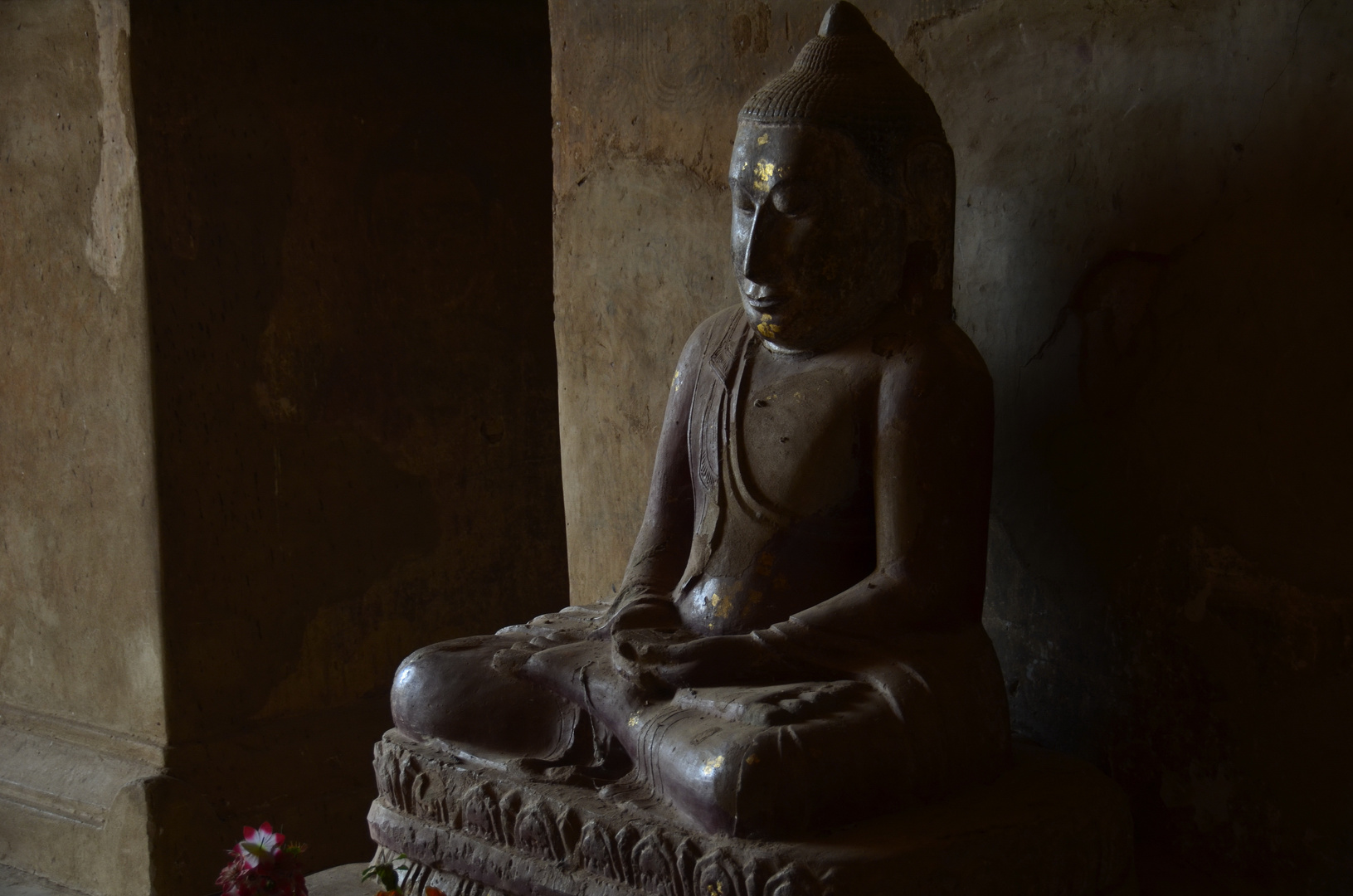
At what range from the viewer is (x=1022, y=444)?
2.80 meters

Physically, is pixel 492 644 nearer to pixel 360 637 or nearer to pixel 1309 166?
pixel 1309 166

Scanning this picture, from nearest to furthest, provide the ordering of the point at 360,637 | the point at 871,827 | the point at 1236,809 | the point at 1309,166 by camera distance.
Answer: the point at 871,827 < the point at 1309,166 < the point at 1236,809 < the point at 360,637

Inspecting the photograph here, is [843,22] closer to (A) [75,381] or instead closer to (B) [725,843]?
(B) [725,843]

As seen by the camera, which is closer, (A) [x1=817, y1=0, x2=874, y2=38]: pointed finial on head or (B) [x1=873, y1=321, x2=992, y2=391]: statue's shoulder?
(B) [x1=873, y1=321, x2=992, y2=391]: statue's shoulder

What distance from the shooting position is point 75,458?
14.3ft

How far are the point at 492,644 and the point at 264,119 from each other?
2518 mm

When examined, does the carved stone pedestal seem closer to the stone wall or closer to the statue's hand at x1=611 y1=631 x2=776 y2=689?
the statue's hand at x1=611 y1=631 x2=776 y2=689

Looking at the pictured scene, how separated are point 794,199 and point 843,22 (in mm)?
355

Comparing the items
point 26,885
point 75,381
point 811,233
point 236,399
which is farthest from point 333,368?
point 811,233

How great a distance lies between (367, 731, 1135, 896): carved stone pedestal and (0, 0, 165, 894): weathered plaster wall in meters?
2.07

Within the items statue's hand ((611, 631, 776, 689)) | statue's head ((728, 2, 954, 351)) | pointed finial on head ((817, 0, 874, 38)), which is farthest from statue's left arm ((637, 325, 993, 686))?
pointed finial on head ((817, 0, 874, 38))

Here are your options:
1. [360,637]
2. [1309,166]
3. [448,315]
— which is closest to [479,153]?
[448,315]

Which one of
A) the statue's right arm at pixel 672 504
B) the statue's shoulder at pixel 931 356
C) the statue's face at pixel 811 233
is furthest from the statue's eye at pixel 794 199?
the statue's right arm at pixel 672 504

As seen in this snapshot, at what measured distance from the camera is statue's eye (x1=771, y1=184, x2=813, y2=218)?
2.40 meters
